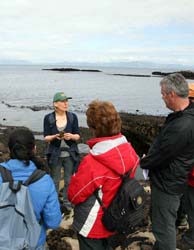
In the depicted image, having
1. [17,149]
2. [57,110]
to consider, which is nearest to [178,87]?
[17,149]

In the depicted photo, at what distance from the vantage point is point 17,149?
3.20m

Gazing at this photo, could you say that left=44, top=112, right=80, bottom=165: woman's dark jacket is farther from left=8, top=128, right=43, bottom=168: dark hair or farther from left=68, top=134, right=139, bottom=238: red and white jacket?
left=8, top=128, right=43, bottom=168: dark hair

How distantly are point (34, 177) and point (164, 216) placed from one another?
6.41 feet

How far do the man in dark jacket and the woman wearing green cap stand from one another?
2.02m

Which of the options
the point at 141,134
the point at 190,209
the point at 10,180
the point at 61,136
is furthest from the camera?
the point at 141,134

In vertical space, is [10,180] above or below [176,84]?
below

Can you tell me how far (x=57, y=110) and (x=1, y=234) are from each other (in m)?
2.99

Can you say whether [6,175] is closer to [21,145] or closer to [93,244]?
[21,145]

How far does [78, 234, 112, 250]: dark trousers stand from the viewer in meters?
3.65

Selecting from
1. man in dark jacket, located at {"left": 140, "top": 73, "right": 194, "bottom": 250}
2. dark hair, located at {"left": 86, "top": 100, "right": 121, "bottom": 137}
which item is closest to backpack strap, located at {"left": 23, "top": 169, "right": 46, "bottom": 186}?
dark hair, located at {"left": 86, "top": 100, "right": 121, "bottom": 137}

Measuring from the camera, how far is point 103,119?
3.49 meters

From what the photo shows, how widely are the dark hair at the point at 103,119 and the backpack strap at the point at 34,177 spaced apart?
74 cm

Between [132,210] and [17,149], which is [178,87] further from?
[17,149]

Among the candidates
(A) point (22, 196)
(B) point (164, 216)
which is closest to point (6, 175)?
(A) point (22, 196)
